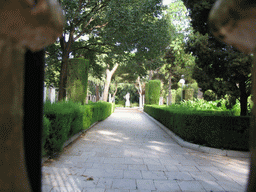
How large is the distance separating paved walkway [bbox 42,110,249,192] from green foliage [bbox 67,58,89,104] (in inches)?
205

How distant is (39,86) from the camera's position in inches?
32.2

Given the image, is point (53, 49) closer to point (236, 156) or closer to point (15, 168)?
point (236, 156)

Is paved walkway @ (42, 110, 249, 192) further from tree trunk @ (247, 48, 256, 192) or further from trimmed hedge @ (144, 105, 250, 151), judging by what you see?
tree trunk @ (247, 48, 256, 192)

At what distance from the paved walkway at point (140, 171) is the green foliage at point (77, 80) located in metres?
5.20

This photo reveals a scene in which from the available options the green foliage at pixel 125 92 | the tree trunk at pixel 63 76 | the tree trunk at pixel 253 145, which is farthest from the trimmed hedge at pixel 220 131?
the green foliage at pixel 125 92

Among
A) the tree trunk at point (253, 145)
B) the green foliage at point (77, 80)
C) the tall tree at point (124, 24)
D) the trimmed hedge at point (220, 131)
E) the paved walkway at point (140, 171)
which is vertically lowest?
the paved walkway at point (140, 171)

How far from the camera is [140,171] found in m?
4.11

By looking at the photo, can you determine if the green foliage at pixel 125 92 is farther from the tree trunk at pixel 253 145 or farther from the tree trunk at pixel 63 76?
the tree trunk at pixel 253 145

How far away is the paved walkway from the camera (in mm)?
3340

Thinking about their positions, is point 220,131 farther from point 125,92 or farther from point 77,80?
point 125,92

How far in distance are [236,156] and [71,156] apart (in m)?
4.71

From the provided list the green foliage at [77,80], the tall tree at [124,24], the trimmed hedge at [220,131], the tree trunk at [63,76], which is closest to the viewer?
the trimmed hedge at [220,131]

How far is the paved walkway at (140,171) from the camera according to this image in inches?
131

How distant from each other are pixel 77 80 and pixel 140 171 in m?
7.94
